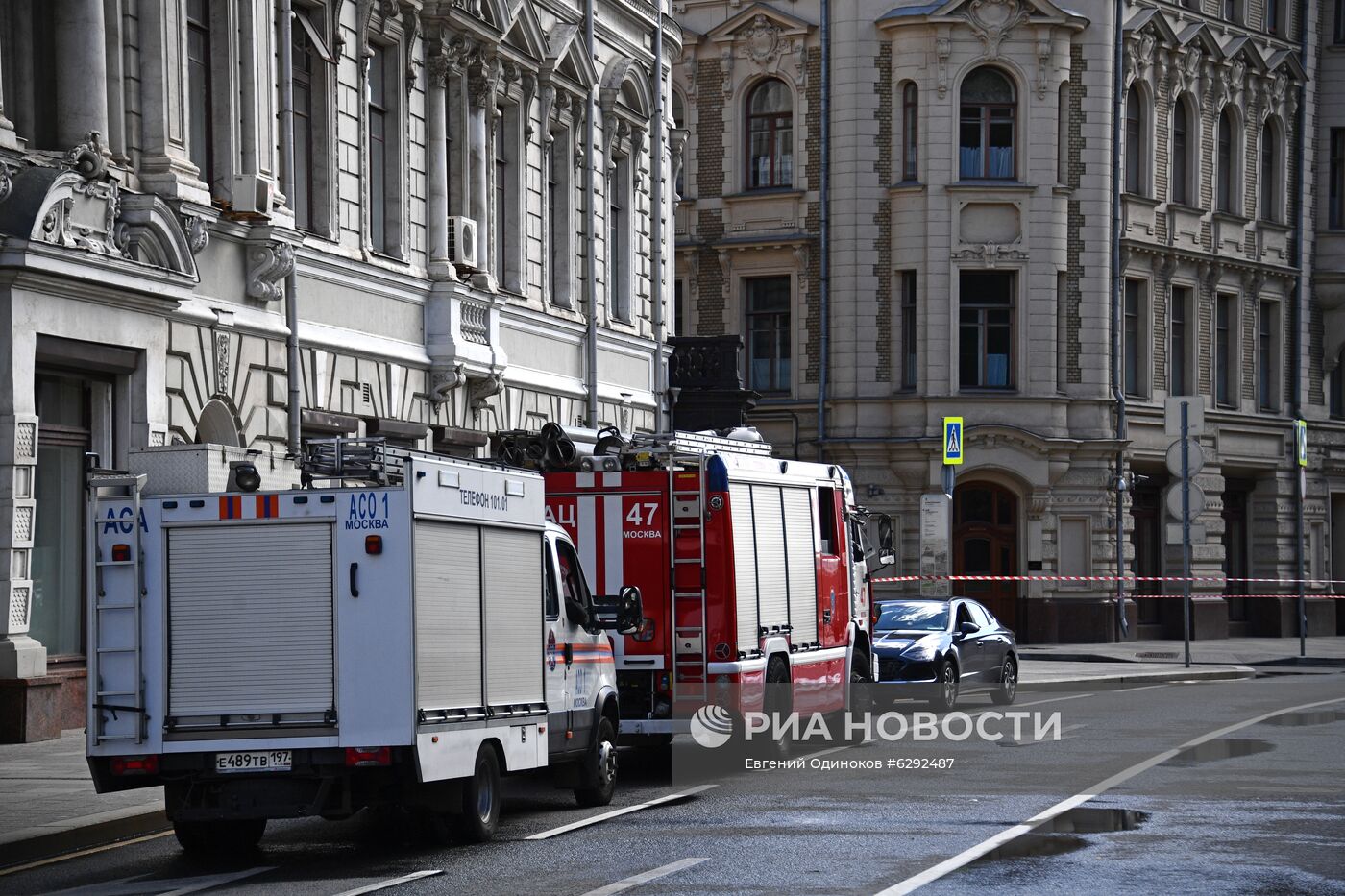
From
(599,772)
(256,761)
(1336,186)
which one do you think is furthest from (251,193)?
(1336,186)

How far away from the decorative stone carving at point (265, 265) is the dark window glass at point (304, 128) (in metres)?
1.56

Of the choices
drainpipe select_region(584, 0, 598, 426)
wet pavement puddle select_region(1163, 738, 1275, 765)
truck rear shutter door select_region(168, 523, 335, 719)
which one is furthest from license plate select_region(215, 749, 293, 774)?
drainpipe select_region(584, 0, 598, 426)

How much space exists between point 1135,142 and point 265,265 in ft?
94.7

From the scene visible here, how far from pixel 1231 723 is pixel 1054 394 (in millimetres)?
22024

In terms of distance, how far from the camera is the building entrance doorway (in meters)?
44.7

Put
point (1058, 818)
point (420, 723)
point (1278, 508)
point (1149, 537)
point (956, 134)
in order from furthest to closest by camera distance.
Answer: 1. point (1278, 508)
2. point (1149, 537)
3. point (956, 134)
4. point (1058, 818)
5. point (420, 723)

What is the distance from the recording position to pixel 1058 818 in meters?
14.4

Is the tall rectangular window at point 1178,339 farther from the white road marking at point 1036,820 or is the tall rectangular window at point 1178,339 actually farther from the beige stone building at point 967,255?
the white road marking at point 1036,820

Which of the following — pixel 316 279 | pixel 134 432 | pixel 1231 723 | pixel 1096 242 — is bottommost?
pixel 1231 723

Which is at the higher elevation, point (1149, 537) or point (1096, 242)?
point (1096, 242)

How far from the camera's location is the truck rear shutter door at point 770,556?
18.9 meters

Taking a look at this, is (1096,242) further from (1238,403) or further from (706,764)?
(706,764)

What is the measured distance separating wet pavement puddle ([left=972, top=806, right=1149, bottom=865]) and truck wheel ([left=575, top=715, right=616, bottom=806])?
3323mm

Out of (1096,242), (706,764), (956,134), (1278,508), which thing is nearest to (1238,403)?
(1278,508)
